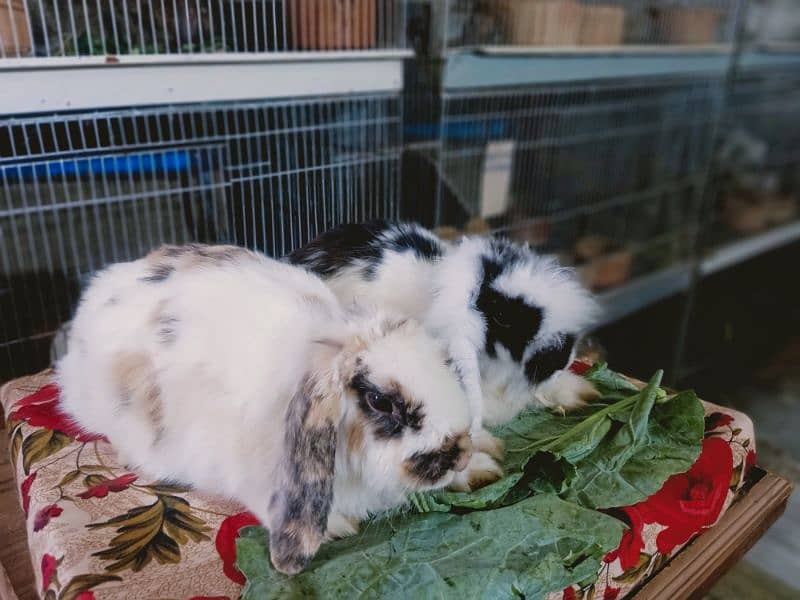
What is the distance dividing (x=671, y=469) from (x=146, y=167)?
1.49 m

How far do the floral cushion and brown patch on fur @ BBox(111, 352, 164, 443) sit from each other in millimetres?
113

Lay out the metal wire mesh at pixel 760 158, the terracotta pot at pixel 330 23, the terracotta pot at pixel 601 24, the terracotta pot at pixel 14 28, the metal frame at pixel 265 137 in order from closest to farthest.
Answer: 1. the terracotta pot at pixel 14 28
2. the metal frame at pixel 265 137
3. the terracotta pot at pixel 330 23
4. the terracotta pot at pixel 601 24
5. the metal wire mesh at pixel 760 158

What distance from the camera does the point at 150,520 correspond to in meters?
0.88

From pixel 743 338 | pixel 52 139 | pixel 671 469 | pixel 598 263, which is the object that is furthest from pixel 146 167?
pixel 743 338

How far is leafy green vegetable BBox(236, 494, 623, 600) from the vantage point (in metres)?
0.76

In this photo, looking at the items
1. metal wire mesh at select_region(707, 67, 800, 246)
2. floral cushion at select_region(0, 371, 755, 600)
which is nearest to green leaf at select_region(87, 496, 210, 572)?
floral cushion at select_region(0, 371, 755, 600)

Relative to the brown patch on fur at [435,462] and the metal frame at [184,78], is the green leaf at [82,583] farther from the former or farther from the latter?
the metal frame at [184,78]

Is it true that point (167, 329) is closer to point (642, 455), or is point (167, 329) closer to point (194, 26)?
point (642, 455)

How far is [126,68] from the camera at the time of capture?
1.47 m

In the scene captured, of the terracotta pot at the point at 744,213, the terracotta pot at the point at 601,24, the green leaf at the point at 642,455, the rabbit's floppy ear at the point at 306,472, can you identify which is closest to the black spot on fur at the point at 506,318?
the green leaf at the point at 642,455

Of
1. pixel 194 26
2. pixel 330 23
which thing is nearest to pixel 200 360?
pixel 194 26

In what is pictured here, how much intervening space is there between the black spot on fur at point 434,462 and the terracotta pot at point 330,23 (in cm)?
134

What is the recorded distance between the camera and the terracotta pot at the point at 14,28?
1.35 meters

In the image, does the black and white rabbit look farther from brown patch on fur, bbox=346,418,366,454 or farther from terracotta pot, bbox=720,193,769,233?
terracotta pot, bbox=720,193,769,233
